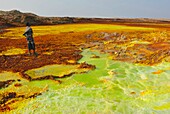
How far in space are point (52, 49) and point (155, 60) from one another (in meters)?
9.48

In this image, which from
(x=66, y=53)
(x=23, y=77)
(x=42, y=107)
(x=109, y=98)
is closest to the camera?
(x=42, y=107)

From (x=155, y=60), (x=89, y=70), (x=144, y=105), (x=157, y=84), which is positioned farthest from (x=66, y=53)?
(x=144, y=105)

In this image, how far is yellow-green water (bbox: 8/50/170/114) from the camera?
948 centimetres

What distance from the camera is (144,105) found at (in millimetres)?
9781

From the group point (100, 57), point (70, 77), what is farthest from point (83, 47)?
point (70, 77)

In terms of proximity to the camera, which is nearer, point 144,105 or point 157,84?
point 144,105

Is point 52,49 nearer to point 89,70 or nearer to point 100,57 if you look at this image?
point 100,57

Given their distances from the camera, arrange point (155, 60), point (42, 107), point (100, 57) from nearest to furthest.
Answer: point (42, 107)
point (155, 60)
point (100, 57)

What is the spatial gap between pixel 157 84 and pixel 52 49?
12.2 metres

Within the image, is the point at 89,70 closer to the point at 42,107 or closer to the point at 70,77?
the point at 70,77

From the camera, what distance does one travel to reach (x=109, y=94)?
10961 millimetres

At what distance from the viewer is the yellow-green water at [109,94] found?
948 centimetres

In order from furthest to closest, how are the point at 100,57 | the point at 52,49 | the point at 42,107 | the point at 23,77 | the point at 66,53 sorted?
1. the point at 52,49
2. the point at 66,53
3. the point at 100,57
4. the point at 23,77
5. the point at 42,107

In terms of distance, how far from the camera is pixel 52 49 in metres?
22.4
